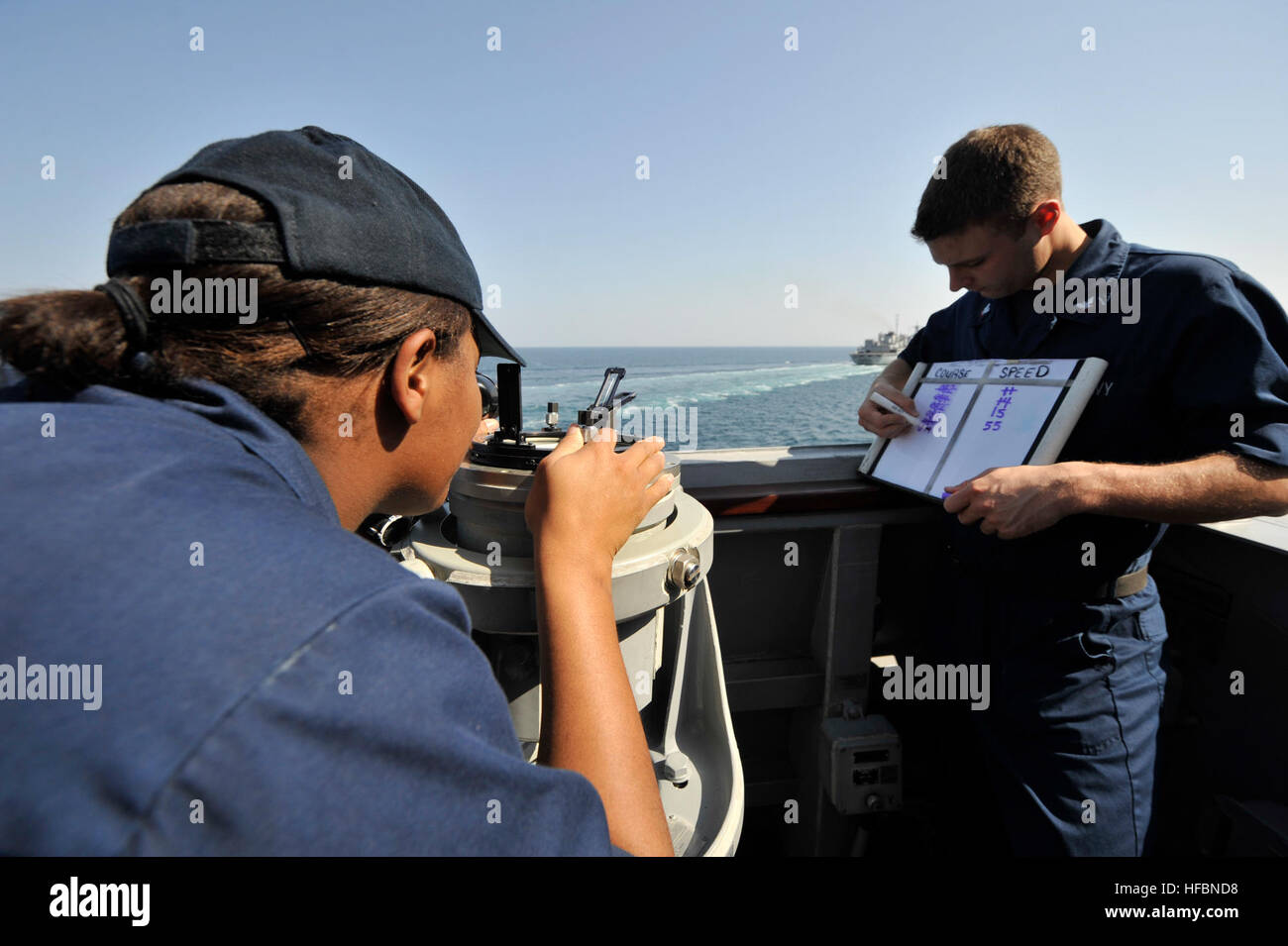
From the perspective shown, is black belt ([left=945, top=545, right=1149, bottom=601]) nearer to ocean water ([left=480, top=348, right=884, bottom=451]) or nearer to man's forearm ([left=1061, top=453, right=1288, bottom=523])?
man's forearm ([left=1061, top=453, right=1288, bottom=523])

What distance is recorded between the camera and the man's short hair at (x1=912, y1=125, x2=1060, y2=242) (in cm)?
163

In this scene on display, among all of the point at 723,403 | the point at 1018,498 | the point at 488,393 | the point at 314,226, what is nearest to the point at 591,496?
the point at 314,226

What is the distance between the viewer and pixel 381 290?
2.55 ft

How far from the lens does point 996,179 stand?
1636 mm

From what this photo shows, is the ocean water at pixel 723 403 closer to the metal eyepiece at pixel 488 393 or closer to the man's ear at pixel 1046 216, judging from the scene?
the metal eyepiece at pixel 488 393

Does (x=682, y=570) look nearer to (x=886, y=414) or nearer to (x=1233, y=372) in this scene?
(x=886, y=414)

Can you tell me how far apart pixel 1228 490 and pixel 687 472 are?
1.31 meters

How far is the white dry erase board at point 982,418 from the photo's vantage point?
147 cm

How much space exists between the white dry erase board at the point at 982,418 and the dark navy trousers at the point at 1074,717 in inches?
14.1

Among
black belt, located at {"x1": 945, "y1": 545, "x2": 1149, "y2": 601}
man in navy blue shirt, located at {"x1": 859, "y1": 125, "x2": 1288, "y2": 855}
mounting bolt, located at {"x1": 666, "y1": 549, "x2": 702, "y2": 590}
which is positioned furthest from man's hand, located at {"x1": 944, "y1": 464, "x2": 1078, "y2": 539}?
mounting bolt, located at {"x1": 666, "y1": 549, "x2": 702, "y2": 590}

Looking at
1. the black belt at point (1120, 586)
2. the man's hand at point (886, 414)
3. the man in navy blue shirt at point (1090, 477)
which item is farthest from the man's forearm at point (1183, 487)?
the man's hand at point (886, 414)

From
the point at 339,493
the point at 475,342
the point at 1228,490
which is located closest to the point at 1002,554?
the point at 1228,490
